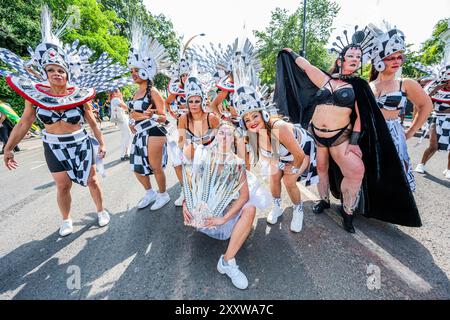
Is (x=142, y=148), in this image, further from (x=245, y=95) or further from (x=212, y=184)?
(x=245, y=95)

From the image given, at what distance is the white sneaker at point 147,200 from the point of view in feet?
11.0

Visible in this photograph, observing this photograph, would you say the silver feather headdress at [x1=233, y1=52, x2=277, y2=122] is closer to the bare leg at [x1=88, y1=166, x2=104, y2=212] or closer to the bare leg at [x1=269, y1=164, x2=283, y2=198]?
the bare leg at [x1=269, y1=164, x2=283, y2=198]

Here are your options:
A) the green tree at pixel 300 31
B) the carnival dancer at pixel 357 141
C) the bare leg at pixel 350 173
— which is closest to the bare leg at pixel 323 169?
the carnival dancer at pixel 357 141

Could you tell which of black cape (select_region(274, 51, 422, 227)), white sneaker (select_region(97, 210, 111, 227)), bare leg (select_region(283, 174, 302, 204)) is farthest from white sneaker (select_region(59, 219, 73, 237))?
black cape (select_region(274, 51, 422, 227))

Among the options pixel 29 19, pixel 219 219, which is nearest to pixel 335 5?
pixel 29 19

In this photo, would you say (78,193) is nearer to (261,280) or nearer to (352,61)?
(261,280)

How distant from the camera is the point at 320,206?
2.93 m

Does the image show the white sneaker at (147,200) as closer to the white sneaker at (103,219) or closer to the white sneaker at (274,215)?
the white sneaker at (103,219)

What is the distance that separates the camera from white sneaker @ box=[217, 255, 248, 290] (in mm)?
1788

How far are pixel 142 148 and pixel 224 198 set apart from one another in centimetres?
167

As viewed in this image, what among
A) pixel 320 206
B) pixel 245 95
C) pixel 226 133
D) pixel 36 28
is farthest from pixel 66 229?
pixel 36 28

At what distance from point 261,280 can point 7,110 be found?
9.73 metres

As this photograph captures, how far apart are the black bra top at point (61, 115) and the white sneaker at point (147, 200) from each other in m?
1.42

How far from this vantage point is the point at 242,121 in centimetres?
217
